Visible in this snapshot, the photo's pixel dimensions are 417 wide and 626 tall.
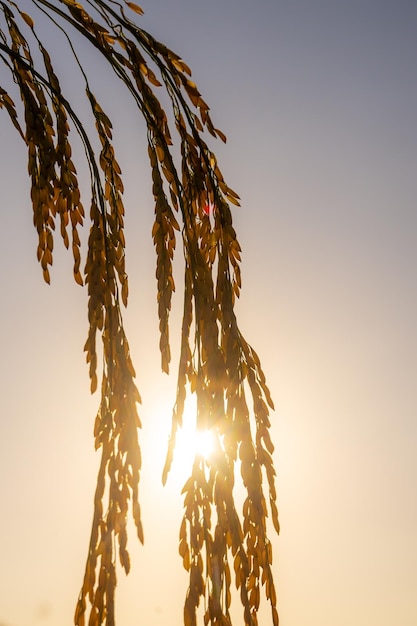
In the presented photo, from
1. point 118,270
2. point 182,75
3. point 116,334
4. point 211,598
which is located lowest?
point 211,598

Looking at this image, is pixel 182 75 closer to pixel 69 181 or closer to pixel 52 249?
pixel 69 181

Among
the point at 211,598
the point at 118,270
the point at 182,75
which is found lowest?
the point at 211,598

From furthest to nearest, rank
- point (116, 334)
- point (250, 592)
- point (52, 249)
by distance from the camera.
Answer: point (52, 249), point (116, 334), point (250, 592)

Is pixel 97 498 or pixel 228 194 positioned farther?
pixel 228 194

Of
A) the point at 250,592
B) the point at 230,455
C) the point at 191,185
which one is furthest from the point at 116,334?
the point at 250,592

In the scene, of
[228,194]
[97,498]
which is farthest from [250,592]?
[228,194]

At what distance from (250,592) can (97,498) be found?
19.6 inches

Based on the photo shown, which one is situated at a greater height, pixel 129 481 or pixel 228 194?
pixel 228 194

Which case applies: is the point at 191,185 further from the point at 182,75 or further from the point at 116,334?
the point at 116,334

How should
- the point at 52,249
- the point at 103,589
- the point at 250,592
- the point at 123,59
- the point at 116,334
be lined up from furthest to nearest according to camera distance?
1. the point at 52,249
2. the point at 123,59
3. the point at 116,334
4. the point at 250,592
5. the point at 103,589

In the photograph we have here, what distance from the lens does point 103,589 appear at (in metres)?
1.85

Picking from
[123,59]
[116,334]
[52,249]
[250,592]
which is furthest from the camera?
[52,249]

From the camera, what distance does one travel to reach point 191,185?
96.4 inches

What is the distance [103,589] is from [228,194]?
1.26 m
